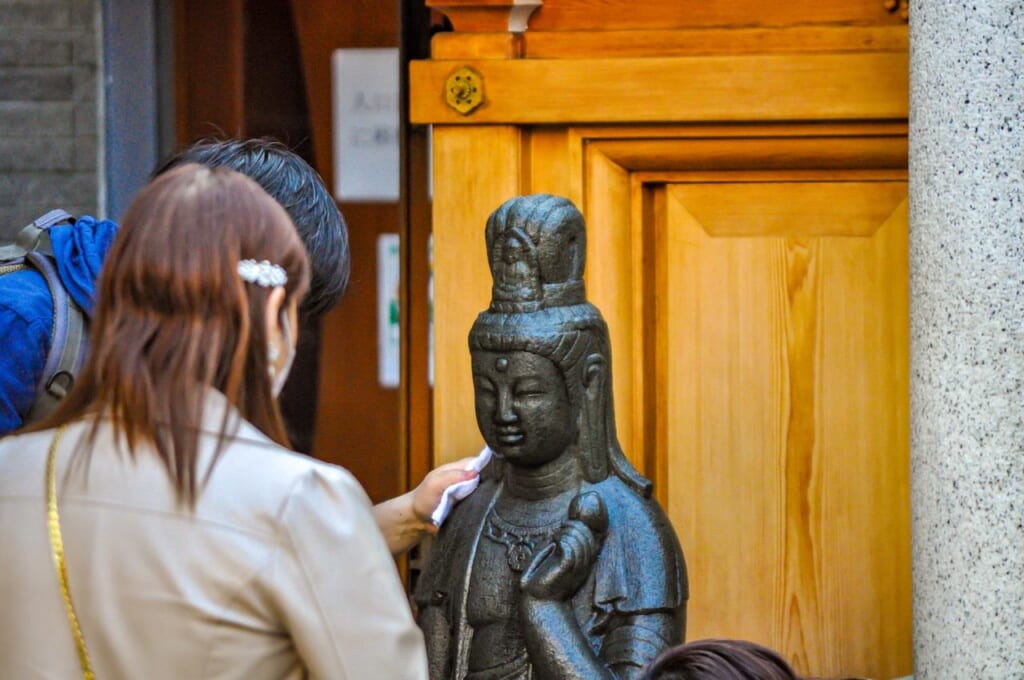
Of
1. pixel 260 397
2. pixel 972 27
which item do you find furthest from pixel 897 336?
pixel 260 397

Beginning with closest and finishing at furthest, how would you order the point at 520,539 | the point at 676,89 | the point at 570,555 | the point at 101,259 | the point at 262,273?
the point at 262,273, the point at 101,259, the point at 570,555, the point at 520,539, the point at 676,89

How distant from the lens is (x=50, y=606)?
1.76 metres

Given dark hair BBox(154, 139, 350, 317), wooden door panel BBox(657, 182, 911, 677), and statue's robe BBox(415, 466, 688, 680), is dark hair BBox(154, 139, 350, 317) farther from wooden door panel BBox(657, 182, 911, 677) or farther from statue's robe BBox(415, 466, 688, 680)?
wooden door panel BBox(657, 182, 911, 677)

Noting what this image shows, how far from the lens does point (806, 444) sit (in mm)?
3852

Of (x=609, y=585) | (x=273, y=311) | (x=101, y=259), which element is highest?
(x=101, y=259)

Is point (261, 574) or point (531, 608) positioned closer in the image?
point (261, 574)

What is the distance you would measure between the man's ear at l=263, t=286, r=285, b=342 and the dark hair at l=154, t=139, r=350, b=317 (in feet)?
1.72

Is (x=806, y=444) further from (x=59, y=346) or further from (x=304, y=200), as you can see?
(x=59, y=346)

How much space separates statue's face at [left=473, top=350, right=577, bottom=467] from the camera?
9.95 ft

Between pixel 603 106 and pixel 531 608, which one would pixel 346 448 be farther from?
pixel 531 608

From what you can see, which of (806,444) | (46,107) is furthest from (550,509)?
(46,107)

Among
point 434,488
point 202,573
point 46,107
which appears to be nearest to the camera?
point 202,573

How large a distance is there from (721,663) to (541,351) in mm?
1175

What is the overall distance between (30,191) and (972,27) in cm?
263
